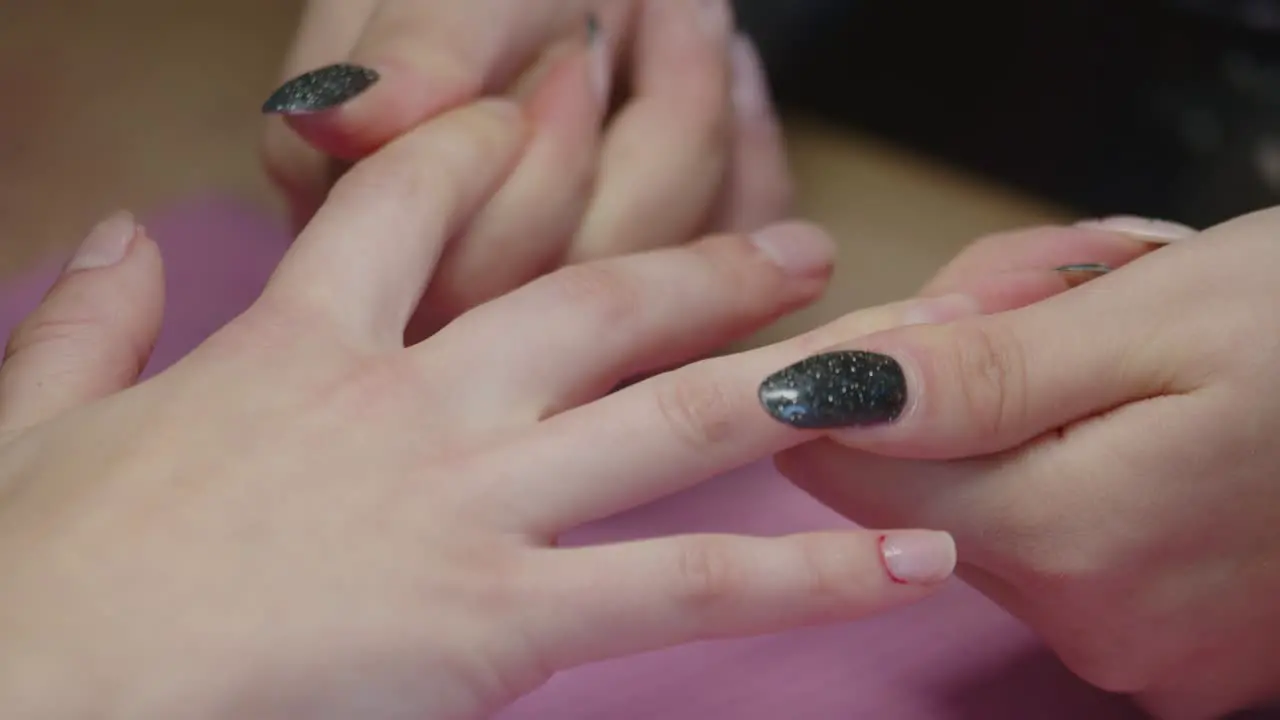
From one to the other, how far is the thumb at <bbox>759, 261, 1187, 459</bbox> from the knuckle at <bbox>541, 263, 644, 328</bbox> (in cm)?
10

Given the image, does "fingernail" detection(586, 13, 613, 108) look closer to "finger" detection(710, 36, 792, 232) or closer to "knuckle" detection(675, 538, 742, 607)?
"finger" detection(710, 36, 792, 232)

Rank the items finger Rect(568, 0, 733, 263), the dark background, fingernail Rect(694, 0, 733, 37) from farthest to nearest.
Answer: the dark background < fingernail Rect(694, 0, 733, 37) < finger Rect(568, 0, 733, 263)

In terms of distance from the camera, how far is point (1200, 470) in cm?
46

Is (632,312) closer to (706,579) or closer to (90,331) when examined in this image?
(706,579)

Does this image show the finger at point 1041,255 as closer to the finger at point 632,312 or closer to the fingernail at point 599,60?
the finger at point 632,312

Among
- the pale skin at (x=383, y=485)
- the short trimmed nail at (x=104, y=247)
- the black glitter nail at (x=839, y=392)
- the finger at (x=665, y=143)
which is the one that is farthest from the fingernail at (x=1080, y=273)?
the short trimmed nail at (x=104, y=247)

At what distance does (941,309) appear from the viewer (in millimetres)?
518

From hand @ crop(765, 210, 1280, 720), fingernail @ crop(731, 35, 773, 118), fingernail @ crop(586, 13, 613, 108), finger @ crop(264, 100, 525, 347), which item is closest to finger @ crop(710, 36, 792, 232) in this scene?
fingernail @ crop(731, 35, 773, 118)

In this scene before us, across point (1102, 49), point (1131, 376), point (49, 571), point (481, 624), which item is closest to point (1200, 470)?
point (1131, 376)

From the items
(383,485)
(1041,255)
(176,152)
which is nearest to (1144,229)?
(1041,255)

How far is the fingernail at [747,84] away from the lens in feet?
2.71

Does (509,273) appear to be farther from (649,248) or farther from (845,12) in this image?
(845,12)

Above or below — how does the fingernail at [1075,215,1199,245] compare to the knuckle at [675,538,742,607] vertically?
above

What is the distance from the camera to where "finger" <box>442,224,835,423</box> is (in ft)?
1.70
